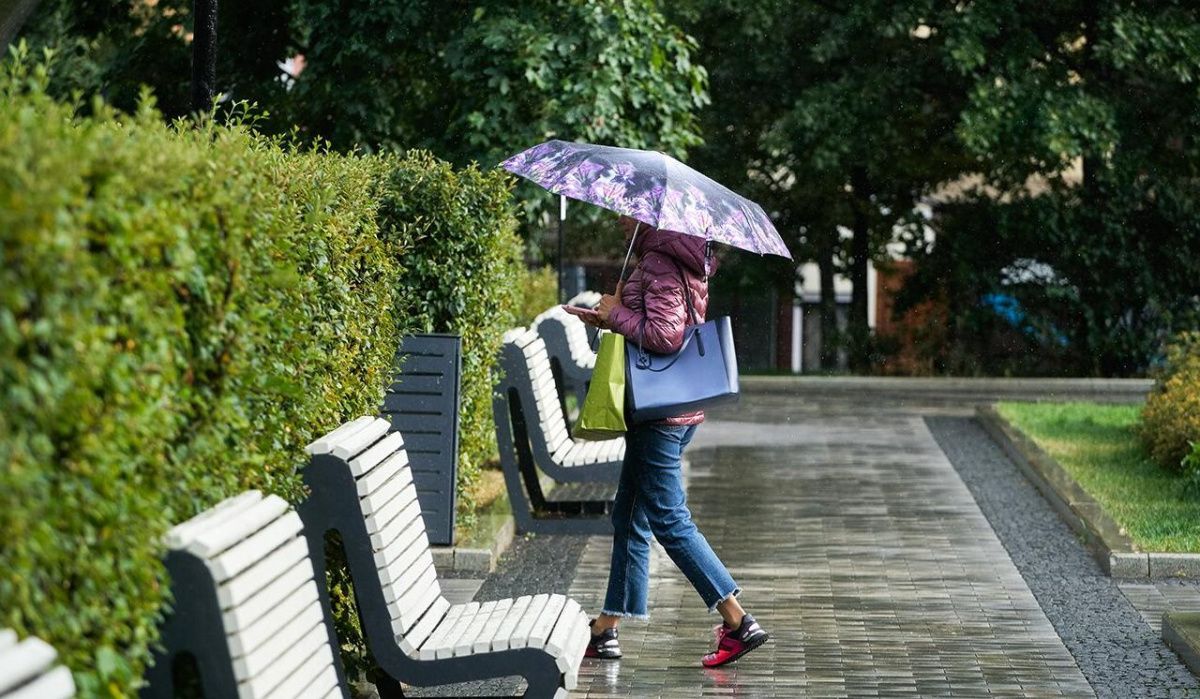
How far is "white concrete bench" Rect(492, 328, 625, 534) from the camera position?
996cm

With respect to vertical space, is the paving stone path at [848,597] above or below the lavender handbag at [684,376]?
below

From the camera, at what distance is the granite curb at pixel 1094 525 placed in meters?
8.94

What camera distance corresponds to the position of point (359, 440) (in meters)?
5.32

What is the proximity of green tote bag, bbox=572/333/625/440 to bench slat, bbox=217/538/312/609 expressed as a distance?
2338mm

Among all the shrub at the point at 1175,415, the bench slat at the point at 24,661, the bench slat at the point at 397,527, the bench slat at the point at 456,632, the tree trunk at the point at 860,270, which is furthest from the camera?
the tree trunk at the point at 860,270

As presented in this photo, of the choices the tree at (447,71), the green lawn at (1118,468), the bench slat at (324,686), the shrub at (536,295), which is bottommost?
the green lawn at (1118,468)

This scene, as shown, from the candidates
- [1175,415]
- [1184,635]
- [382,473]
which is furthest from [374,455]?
[1175,415]

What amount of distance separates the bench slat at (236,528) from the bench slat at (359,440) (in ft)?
1.99

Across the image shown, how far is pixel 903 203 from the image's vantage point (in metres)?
24.3

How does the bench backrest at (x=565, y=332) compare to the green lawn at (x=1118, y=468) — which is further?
the bench backrest at (x=565, y=332)

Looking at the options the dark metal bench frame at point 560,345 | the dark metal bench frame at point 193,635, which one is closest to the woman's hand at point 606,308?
the dark metal bench frame at point 193,635

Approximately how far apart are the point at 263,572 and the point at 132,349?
0.74 m

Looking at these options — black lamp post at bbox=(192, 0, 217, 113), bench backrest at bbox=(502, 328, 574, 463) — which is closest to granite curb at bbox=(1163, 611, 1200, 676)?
bench backrest at bbox=(502, 328, 574, 463)

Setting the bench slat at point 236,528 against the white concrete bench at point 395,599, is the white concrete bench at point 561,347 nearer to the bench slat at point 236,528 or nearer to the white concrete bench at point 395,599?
the white concrete bench at point 395,599
